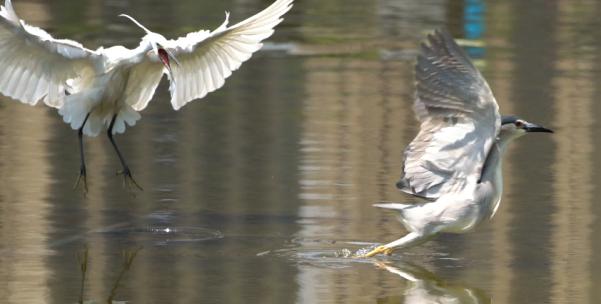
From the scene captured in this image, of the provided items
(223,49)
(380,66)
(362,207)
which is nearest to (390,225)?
(362,207)

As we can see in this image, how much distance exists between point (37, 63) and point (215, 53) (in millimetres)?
1275

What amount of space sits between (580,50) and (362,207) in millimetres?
8378

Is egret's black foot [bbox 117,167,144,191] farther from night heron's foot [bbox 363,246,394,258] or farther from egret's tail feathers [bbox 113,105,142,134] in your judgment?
night heron's foot [bbox 363,246,394,258]

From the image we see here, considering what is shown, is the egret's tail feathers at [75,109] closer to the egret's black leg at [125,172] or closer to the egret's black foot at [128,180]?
the egret's black leg at [125,172]

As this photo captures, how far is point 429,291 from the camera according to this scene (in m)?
8.45

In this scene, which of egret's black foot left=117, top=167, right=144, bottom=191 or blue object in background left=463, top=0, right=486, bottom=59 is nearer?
egret's black foot left=117, top=167, right=144, bottom=191

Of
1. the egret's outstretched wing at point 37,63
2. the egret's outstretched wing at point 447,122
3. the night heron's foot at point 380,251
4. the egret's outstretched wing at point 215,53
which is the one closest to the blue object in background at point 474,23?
the egret's outstretched wing at point 215,53

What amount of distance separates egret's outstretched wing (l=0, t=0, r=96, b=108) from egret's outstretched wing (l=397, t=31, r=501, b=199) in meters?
2.34

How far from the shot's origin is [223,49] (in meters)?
10.6

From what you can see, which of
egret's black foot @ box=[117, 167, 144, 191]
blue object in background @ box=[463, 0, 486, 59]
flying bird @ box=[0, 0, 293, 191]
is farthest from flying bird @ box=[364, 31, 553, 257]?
blue object in background @ box=[463, 0, 486, 59]

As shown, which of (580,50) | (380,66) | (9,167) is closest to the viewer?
(9,167)

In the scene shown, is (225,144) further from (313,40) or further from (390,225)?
(313,40)

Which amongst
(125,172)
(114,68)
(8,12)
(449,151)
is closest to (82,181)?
(125,172)

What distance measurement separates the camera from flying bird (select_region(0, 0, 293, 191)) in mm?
9867
